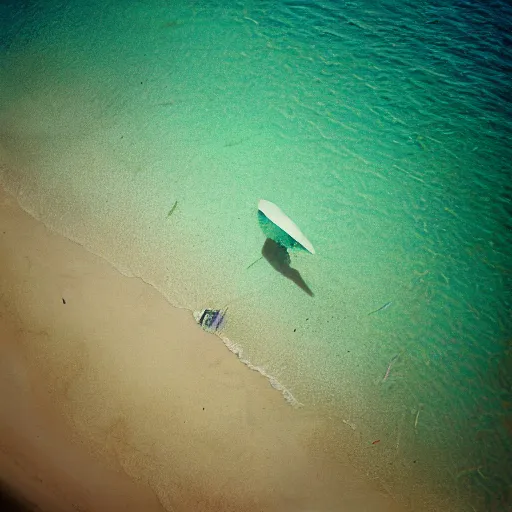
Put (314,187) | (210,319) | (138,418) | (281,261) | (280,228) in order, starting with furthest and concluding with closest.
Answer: (314,187) < (281,261) < (280,228) < (210,319) < (138,418)

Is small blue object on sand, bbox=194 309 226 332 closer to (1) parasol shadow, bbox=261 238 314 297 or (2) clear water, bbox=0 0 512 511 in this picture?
(2) clear water, bbox=0 0 512 511

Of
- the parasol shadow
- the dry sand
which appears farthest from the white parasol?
the dry sand

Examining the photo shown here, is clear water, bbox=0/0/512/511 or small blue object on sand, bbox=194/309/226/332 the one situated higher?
clear water, bbox=0/0/512/511

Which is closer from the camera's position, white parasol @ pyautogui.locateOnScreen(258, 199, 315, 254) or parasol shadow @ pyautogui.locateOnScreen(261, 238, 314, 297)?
white parasol @ pyautogui.locateOnScreen(258, 199, 315, 254)

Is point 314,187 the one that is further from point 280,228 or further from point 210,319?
point 210,319

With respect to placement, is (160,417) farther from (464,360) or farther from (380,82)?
(380,82)

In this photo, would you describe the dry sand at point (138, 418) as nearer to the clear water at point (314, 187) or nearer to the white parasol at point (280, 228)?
the clear water at point (314, 187)

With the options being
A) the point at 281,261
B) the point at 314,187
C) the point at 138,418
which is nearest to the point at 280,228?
the point at 281,261
